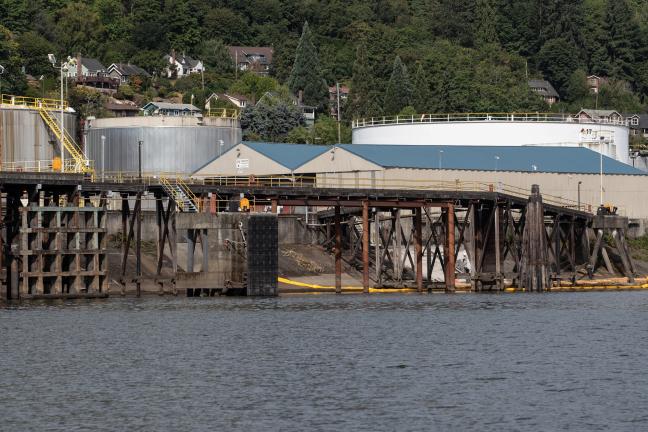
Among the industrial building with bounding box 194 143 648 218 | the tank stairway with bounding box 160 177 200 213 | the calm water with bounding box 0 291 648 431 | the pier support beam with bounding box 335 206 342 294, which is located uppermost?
the industrial building with bounding box 194 143 648 218

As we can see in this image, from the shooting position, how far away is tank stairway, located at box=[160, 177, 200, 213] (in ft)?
353

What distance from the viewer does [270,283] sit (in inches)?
4151

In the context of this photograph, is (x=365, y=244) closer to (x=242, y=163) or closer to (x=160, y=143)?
(x=242, y=163)

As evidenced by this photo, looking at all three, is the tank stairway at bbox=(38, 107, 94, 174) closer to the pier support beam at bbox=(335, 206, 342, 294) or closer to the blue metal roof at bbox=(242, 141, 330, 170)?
the pier support beam at bbox=(335, 206, 342, 294)

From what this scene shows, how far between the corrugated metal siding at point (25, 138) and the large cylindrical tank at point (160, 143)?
26.7 metres

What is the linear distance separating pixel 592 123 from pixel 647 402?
113 meters

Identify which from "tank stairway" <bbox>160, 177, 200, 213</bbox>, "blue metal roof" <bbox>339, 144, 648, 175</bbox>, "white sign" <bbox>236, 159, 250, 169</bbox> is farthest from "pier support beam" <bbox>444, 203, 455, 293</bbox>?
"white sign" <bbox>236, 159, 250, 169</bbox>

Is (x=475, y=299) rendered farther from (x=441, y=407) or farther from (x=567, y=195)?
(x=441, y=407)

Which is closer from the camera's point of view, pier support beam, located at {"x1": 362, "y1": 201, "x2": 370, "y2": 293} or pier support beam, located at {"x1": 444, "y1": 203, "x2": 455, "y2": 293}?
pier support beam, located at {"x1": 362, "y1": 201, "x2": 370, "y2": 293}

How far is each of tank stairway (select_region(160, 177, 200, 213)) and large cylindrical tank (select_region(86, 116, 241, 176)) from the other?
36.6 meters

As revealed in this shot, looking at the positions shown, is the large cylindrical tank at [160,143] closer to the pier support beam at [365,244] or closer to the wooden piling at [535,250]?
the pier support beam at [365,244]

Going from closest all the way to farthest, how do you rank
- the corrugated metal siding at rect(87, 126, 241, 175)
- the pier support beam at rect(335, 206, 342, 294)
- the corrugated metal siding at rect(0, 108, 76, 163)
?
the pier support beam at rect(335, 206, 342, 294)
the corrugated metal siding at rect(0, 108, 76, 163)
the corrugated metal siding at rect(87, 126, 241, 175)

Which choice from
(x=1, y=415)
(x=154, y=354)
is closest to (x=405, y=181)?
(x=154, y=354)

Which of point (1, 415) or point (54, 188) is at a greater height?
point (54, 188)
